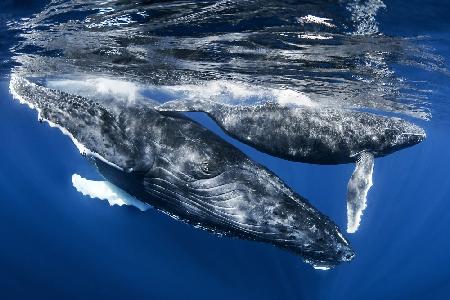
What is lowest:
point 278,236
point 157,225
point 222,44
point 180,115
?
point 157,225

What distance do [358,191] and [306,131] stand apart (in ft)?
5.93

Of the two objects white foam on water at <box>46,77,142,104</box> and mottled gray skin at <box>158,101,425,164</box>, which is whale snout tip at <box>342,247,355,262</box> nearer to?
mottled gray skin at <box>158,101,425,164</box>

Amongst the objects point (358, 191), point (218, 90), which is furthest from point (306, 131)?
point (218, 90)

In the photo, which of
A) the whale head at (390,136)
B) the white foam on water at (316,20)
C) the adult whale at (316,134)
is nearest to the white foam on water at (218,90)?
the adult whale at (316,134)

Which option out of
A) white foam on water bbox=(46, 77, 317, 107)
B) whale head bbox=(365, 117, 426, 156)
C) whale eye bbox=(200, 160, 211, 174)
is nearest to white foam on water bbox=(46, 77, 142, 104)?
white foam on water bbox=(46, 77, 317, 107)

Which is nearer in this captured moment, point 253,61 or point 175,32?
point 175,32

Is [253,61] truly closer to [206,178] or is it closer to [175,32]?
[175,32]

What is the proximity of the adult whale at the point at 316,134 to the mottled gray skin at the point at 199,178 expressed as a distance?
1.17 meters

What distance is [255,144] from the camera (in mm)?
9328

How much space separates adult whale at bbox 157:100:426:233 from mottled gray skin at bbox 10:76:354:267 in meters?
1.17

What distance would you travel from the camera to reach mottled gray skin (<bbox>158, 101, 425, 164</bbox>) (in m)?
9.02

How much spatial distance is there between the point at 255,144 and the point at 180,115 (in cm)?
196

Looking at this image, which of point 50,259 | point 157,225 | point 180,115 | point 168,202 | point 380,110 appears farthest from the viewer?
point 50,259

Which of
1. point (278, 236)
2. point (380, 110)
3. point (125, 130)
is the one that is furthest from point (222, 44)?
point (380, 110)
